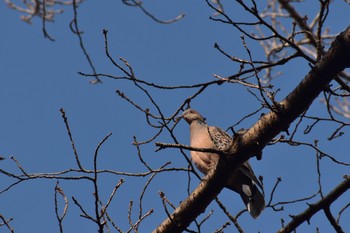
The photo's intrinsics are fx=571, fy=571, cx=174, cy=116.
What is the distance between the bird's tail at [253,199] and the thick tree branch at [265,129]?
1.30 m

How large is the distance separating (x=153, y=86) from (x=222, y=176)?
721mm

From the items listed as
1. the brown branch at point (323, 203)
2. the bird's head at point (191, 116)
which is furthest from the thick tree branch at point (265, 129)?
the bird's head at point (191, 116)

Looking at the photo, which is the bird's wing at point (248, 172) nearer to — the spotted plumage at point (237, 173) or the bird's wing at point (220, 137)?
the spotted plumage at point (237, 173)

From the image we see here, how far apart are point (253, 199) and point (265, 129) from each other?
1.74 metres

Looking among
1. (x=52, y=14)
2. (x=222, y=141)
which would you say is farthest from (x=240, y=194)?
(x=52, y=14)

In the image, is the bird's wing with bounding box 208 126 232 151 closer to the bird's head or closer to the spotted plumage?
the spotted plumage

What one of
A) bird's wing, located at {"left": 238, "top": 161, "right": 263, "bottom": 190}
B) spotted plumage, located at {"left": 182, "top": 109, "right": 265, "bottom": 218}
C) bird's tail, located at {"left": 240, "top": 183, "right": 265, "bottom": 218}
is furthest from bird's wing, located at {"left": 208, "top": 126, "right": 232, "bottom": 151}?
bird's tail, located at {"left": 240, "top": 183, "right": 265, "bottom": 218}

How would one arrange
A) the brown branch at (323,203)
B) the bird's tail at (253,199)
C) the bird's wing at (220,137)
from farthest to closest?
1. the bird's wing at (220,137)
2. the bird's tail at (253,199)
3. the brown branch at (323,203)

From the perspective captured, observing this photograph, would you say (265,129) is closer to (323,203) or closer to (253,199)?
(323,203)

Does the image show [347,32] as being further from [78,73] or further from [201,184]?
[78,73]

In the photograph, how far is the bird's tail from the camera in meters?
4.81

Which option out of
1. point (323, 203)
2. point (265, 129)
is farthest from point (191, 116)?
point (323, 203)

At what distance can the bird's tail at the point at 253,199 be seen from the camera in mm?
4813

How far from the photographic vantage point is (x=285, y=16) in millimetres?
7988
